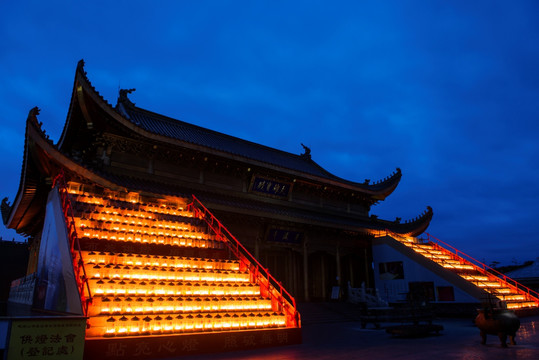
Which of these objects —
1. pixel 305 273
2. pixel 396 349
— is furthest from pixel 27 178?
pixel 396 349

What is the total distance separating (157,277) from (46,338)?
3.60 m

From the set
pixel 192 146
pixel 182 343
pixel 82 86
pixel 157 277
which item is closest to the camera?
pixel 182 343

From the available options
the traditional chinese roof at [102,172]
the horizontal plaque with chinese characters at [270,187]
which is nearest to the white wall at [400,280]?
the traditional chinese roof at [102,172]

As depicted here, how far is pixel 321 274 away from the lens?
1834 cm

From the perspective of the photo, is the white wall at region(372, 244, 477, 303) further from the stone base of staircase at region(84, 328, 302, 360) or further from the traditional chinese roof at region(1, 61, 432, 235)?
the stone base of staircase at region(84, 328, 302, 360)

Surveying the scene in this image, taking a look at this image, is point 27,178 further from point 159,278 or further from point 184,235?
point 159,278

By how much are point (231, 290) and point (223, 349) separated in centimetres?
202

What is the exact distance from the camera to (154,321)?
6312 mm

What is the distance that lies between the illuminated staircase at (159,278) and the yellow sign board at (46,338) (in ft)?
2.49

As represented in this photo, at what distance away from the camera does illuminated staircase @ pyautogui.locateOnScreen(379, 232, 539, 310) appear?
14.6 metres

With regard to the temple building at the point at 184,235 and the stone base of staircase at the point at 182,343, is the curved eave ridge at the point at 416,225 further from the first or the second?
the stone base of staircase at the point at 182,343

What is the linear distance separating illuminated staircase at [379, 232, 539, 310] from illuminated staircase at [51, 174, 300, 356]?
32.8 ft

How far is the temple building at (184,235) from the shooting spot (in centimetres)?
705

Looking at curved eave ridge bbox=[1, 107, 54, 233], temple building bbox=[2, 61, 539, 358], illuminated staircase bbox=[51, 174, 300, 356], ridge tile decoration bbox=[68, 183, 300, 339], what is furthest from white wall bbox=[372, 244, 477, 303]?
curved eave ridge bbox=[1, 107, 54, 233]
